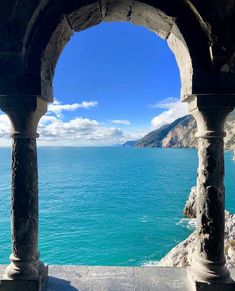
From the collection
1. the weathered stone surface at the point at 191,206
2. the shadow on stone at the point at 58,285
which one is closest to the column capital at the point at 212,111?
the shadow on stone at the point at 58,285

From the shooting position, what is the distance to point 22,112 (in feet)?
15.4

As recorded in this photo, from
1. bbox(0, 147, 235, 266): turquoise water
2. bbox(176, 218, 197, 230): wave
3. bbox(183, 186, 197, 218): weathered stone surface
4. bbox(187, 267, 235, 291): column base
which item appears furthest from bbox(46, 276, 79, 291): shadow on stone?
bbox(176, 218, 197, 230): wave

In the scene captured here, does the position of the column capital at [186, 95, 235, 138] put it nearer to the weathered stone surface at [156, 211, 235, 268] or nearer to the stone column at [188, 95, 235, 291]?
the stone column at [188, 95, 235, 291]

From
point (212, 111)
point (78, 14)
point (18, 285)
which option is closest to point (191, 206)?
point (212, 111)

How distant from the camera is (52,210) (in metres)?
55.4

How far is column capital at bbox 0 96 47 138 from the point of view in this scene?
15.3 feet

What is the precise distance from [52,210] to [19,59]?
53516mm

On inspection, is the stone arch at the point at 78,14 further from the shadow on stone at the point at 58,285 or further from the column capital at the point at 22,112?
the shadow on stone at the point at 58,285

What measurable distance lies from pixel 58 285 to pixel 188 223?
38.8m

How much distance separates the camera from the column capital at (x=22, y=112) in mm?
4656

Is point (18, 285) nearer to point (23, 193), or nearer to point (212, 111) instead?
point (23, 193)

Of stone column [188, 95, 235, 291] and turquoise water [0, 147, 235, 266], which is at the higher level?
stone column [188, 95, 235, 291]

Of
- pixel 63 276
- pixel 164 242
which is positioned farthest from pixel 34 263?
pixel 164 242

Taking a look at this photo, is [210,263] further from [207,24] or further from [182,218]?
[182,218]
